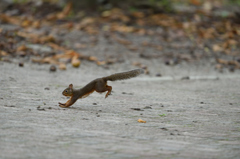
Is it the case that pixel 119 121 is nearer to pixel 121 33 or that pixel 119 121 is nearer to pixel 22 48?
pixel 22 48

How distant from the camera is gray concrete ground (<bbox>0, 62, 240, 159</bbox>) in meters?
2.66

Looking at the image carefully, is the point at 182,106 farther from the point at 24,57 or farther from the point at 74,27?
the point at 74,27

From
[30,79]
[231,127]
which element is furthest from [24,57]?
[231,127]

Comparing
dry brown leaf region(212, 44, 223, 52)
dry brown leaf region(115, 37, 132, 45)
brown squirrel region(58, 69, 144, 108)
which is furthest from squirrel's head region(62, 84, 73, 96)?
dry brown leaf region(212, 44, 223, 52)

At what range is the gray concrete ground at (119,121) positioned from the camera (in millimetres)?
2664

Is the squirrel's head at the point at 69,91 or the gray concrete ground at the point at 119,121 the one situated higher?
the squirrel's head at the point at 69,91

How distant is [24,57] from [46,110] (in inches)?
140

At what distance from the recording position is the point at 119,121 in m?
3.48

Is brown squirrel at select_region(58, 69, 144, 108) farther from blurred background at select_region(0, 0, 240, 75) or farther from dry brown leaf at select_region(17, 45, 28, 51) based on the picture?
dry brown leaf at select_region(17, 45, 28, 51)

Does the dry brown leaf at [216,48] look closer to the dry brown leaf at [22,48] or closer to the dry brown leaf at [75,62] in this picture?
the dry brown leaf at [75,62]

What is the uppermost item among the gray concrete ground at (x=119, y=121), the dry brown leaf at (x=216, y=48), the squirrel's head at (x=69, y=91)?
the dry brown leaf at (x=216, y=48)

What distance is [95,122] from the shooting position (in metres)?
3.38

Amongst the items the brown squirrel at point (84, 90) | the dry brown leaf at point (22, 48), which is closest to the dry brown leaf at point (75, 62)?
the dry brown leaf at point (22, 48)

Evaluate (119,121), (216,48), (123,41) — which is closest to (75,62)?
(123,41)
